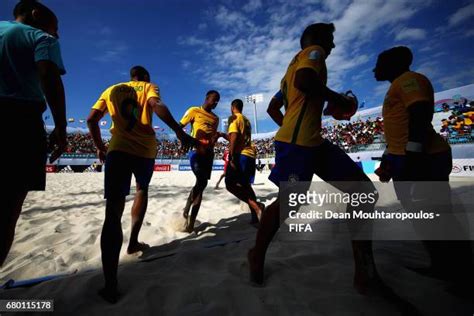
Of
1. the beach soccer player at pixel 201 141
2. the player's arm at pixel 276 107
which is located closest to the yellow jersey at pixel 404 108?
the player's arm at pixel 276 107

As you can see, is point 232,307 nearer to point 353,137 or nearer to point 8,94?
point 8,94

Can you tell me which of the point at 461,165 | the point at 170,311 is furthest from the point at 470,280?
the point at 461,165

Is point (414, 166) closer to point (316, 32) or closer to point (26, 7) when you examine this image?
point (316, 32)

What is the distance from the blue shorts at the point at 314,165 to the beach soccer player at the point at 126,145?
2.29ft

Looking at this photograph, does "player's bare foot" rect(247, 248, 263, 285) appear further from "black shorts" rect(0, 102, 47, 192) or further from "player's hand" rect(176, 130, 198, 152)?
"black shorts" rect(0, 102, 47, 192)

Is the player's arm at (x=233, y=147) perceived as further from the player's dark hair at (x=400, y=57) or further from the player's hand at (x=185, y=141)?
the player's dark hair at (x=400, y=57)

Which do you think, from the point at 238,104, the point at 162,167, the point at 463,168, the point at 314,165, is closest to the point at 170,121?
the point at 314,165

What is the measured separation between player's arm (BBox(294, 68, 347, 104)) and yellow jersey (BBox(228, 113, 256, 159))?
2.03 meters

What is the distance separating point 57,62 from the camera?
1549mm

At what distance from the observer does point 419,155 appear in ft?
5.70

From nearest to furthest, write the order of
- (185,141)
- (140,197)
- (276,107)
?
(185,141), (276,107), (140,197)

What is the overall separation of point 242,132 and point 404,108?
7.01 ft

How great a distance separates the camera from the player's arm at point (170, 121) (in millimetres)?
1800

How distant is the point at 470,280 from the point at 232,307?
149 cm
